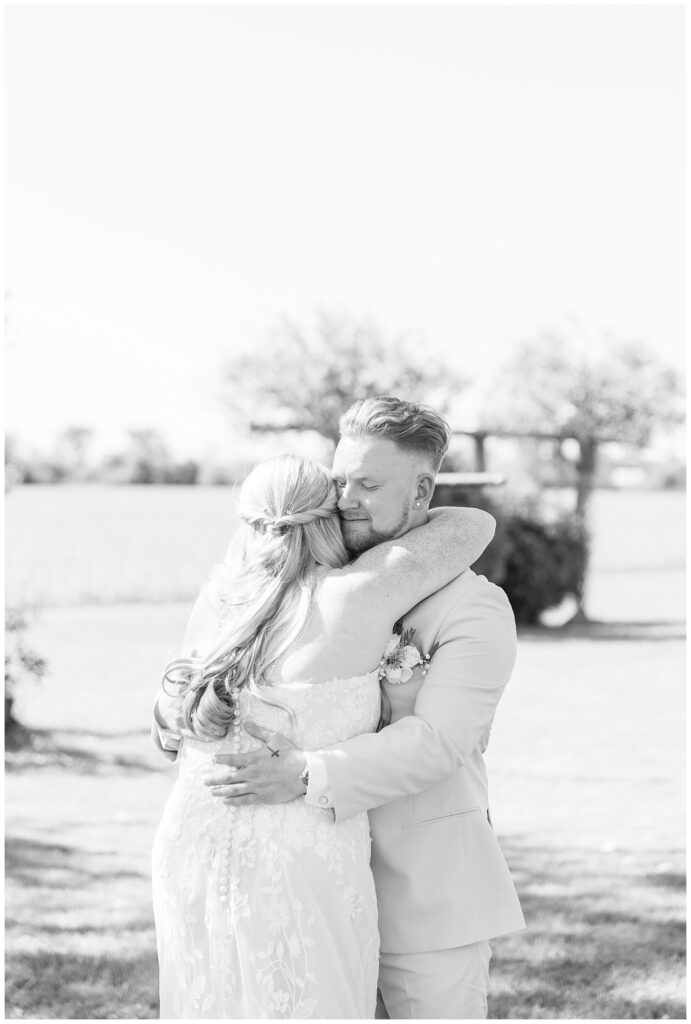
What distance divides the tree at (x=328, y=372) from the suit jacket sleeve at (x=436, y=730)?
20.0 metres

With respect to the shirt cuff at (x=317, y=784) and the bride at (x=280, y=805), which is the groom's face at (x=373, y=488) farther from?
the shirt cuff at (x=317, y=784)

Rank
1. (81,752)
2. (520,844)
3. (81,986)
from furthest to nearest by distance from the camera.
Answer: (81,752)
(520,844)
(81,986)

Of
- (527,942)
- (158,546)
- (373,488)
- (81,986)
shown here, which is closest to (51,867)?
(81,986)

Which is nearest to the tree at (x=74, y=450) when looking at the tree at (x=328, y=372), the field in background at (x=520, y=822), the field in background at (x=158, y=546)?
the field in background at (x=158, y=546)

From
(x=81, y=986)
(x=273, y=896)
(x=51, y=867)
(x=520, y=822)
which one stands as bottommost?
(x=520, y=822)

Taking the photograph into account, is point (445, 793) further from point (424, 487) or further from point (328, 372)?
point (328, 372)

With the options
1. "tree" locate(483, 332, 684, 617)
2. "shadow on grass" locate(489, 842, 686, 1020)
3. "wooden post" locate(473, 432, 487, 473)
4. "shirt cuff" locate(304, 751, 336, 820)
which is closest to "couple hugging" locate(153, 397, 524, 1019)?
"shirt cuff" locate(304, 751, 336, 820)

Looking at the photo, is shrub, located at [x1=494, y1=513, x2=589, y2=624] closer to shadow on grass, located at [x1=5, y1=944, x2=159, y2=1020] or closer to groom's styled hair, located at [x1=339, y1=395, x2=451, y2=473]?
shadow on grass, located at [x1=5, y1=944, x2=159, y2=1020]

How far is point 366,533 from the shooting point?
278 cm

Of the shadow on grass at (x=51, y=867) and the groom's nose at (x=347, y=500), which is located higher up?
the groom's nose at (x=347, y=500)

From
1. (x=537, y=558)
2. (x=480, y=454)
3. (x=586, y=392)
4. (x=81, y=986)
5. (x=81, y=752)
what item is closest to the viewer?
(x=81, y=986)

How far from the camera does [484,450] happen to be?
1781 centimetres

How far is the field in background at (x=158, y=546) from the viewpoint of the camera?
20.2 metres

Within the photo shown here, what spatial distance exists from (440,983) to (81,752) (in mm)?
6633
